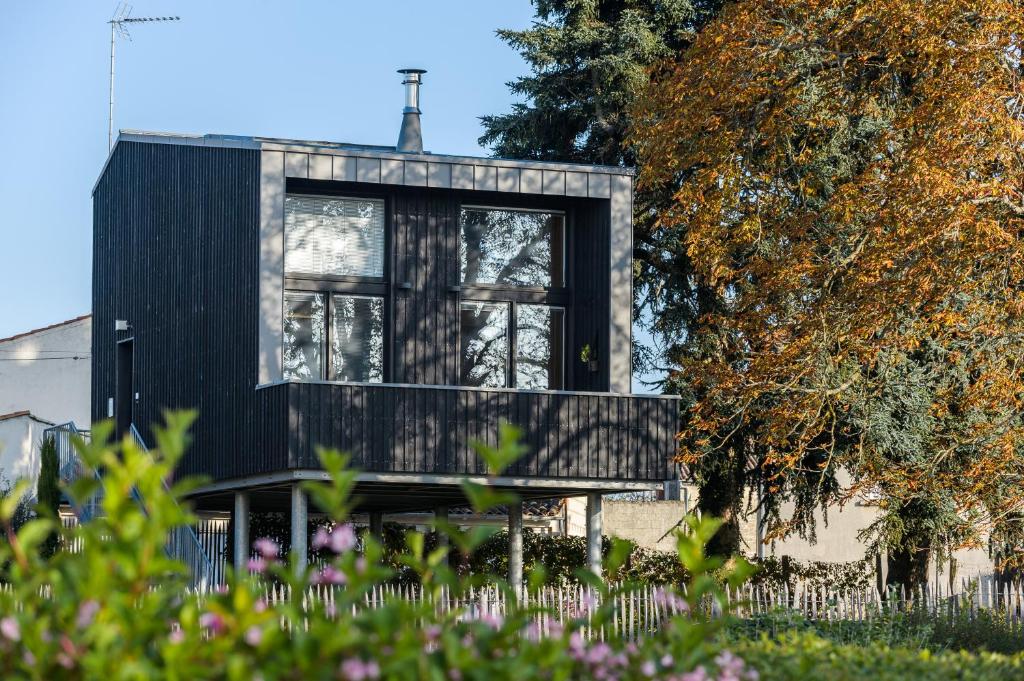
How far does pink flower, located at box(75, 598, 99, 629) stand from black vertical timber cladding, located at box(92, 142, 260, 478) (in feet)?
47.1

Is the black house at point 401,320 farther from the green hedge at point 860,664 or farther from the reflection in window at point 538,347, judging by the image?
the green hedge at point 860,664

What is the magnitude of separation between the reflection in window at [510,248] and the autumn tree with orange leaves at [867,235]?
6.34 ft

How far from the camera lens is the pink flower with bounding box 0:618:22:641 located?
536 cm

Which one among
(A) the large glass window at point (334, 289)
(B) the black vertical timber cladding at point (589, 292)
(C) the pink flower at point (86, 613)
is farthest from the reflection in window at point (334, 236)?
(C) the pink flower at point (86, 613)

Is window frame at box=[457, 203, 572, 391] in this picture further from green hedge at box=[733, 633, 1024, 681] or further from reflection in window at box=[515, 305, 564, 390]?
green hedge at box=[733, 633, 1024, 681]

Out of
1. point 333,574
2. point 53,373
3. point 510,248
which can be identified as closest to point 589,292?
point 510,248

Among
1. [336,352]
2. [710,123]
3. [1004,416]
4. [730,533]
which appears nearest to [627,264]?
[710,123]

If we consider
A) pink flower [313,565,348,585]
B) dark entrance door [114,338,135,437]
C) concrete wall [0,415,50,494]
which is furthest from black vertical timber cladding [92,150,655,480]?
pink flower [313,565,348,585]

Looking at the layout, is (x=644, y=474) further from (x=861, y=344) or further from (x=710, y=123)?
(x=710, y=123)

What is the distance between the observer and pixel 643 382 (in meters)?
26.7

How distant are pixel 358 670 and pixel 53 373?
37.8m

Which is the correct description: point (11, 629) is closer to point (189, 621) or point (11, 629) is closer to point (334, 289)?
point (189, 621)

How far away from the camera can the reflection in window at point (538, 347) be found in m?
22.0

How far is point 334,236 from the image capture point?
840 inches
